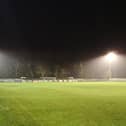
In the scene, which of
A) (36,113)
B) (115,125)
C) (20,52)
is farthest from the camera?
(20,52)

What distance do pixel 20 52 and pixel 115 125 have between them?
56.4m

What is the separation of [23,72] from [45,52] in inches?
294

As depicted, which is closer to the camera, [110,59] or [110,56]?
[110,56]

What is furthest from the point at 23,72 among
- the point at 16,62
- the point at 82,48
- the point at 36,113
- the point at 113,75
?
the point at 36,113

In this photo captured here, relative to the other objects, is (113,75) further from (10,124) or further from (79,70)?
(10,124)

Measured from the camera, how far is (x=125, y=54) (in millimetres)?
73938

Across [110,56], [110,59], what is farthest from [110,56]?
[110,59]

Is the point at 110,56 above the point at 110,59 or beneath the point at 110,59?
above

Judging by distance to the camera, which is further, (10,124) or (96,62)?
(96,62)

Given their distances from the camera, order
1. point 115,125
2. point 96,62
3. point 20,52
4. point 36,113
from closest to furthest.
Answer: point 115,125
point 36,113
point 20,52
point 96,62

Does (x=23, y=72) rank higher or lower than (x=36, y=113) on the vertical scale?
higher

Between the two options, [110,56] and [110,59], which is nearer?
[110,56]

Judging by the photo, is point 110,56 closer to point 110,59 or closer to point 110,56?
point 110,56

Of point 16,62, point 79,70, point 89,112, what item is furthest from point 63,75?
point 89,112
